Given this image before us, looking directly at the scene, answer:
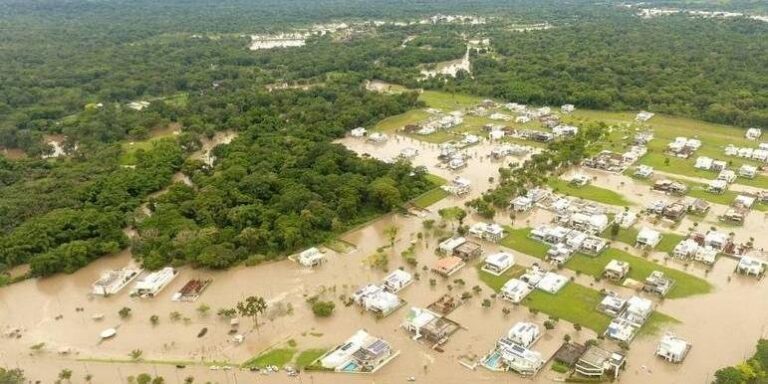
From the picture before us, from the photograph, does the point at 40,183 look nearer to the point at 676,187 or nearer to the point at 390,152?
the point at 390,152

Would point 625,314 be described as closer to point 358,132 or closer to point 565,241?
point 565,241

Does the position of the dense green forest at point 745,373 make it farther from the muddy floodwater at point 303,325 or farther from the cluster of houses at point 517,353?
the cluster of houses at point 517,353

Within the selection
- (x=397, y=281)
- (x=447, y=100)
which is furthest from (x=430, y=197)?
(x=447, y=100)

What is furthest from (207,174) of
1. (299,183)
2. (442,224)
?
(442,224)

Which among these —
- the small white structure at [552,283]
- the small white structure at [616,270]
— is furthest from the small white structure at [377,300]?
the small white structure at [616,270]

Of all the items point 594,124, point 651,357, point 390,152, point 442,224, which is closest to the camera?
point 651,357

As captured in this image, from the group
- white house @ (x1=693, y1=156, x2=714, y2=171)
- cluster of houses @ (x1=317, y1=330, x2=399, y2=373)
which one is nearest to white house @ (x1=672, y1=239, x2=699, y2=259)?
white house @ (x1=693, y1=156, x2=714, y2=171)
